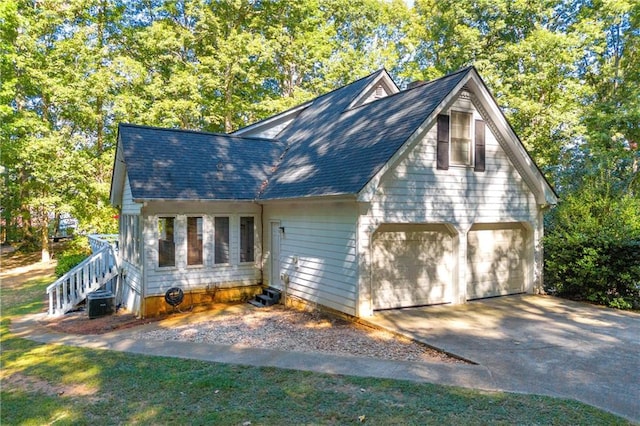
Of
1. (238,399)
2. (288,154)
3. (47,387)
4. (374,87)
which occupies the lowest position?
(47,387)

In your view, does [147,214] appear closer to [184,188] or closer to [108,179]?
[184,188]

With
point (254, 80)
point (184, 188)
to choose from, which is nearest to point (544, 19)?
point (254, 80)

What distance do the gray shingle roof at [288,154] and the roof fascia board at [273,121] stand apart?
2.85m

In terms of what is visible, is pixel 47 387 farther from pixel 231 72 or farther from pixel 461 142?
pixel 231 72

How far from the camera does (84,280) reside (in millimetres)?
13195

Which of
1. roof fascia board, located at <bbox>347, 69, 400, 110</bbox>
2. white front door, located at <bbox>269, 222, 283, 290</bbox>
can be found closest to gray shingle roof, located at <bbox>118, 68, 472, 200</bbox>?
roof fascia board, located at <bbox>347, 69, 400, 110</bbox>

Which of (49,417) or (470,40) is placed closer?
(49,417)

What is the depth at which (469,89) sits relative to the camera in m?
10.3

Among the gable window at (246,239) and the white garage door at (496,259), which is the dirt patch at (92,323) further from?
the white garage door at (496,259)

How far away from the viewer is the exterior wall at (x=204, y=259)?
36.3ft

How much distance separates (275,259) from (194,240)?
243cm

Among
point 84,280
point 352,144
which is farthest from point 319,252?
point 84,280

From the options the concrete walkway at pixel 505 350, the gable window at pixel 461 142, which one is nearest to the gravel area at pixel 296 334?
the concrete walkway at pixel 505 350

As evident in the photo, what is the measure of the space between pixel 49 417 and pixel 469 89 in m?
10.4
